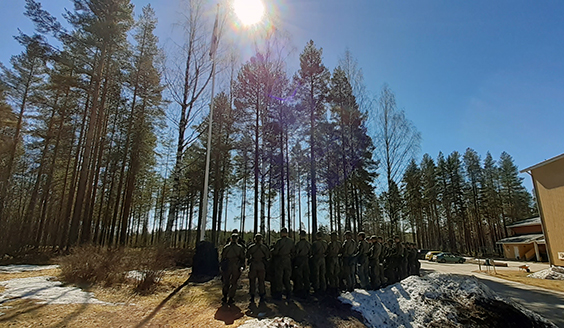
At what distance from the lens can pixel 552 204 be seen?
1822cm

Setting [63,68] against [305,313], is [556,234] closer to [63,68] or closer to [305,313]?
[305,313]

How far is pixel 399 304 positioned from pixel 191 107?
1262 cm

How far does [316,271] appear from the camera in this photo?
8281 mm

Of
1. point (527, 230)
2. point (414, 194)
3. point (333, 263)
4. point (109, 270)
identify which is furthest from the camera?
point (414, 194)

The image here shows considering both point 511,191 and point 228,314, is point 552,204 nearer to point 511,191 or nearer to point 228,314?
point 228,314

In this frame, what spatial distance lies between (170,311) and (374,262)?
285 inches

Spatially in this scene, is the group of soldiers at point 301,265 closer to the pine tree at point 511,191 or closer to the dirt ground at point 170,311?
the dirt ground at point 170,311

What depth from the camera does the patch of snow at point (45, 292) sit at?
570cm

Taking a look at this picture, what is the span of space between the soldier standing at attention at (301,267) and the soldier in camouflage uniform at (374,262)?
3.06m

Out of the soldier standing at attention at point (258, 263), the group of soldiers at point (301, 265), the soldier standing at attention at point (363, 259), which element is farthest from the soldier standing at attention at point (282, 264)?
the soldier standing at attention at point (363, 259)

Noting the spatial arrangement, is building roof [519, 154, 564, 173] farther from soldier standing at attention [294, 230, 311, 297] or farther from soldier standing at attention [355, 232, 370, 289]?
soldier standing at attention [294, 230, 311, 297]

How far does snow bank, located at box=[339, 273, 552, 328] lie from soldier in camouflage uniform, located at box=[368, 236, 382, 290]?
1.59m

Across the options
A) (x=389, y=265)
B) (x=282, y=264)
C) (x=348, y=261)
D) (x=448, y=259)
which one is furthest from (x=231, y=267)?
(x=448, y=259)

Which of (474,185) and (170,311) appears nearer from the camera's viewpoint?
(170,311)
